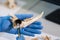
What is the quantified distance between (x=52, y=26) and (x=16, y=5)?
27 cm

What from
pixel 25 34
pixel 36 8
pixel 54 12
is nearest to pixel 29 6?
pixel 36 8

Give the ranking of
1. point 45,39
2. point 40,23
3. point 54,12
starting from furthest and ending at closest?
1. point 54,12
2. point 40,23
3. point 45,39

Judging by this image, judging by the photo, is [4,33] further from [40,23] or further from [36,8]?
[36,8]

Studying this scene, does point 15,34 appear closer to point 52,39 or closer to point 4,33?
point 4,33

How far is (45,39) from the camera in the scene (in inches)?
31.2

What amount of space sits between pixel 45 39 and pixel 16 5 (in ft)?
1.21

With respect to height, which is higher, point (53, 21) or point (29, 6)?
point (29, 6)

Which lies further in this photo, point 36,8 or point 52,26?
point 36,8

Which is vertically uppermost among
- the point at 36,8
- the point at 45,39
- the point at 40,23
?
the point at 36,8

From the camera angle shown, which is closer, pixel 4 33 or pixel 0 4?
pixel 4 33

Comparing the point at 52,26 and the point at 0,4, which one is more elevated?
the point at 0,4

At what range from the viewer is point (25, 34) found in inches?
33.2

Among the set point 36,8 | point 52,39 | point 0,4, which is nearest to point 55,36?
point 52,39

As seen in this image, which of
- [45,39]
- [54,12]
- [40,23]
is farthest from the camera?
[54,12]
